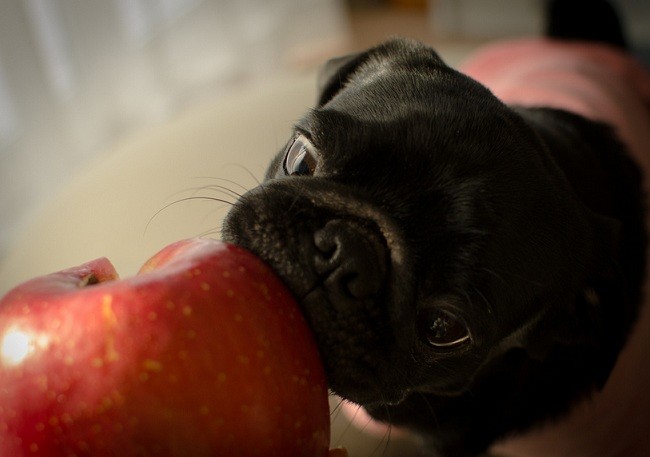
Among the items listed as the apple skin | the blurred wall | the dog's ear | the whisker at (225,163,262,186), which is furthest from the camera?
the blurred wall

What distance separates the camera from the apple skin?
22.6 inches

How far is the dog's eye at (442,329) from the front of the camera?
950mm

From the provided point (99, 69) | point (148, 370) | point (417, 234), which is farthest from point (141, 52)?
point (148, 370)

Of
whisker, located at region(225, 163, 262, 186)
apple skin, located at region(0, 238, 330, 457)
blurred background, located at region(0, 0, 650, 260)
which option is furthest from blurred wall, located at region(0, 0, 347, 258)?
apple skin, located at region(0, 238, 330, 457)

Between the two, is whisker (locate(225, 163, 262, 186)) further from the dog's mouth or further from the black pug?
the dog's mouth

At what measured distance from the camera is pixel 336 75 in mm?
1347

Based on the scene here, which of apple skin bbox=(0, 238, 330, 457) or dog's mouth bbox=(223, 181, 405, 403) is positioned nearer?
apple skin bbox=(0, 238, 330, 457)

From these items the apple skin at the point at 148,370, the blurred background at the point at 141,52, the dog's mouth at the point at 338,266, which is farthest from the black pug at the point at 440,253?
the blurred background at the point at 141,52

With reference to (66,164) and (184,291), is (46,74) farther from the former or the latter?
(184,291)

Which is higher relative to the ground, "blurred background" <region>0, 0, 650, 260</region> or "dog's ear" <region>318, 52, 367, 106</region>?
"dog's ear" <region>318, 52, 367, 106</region>

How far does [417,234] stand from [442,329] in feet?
0.50

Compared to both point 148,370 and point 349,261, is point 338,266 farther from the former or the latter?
point 148,370

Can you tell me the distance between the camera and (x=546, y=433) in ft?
4.34

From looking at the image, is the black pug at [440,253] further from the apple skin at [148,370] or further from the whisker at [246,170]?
the apple skin at [148,370]
